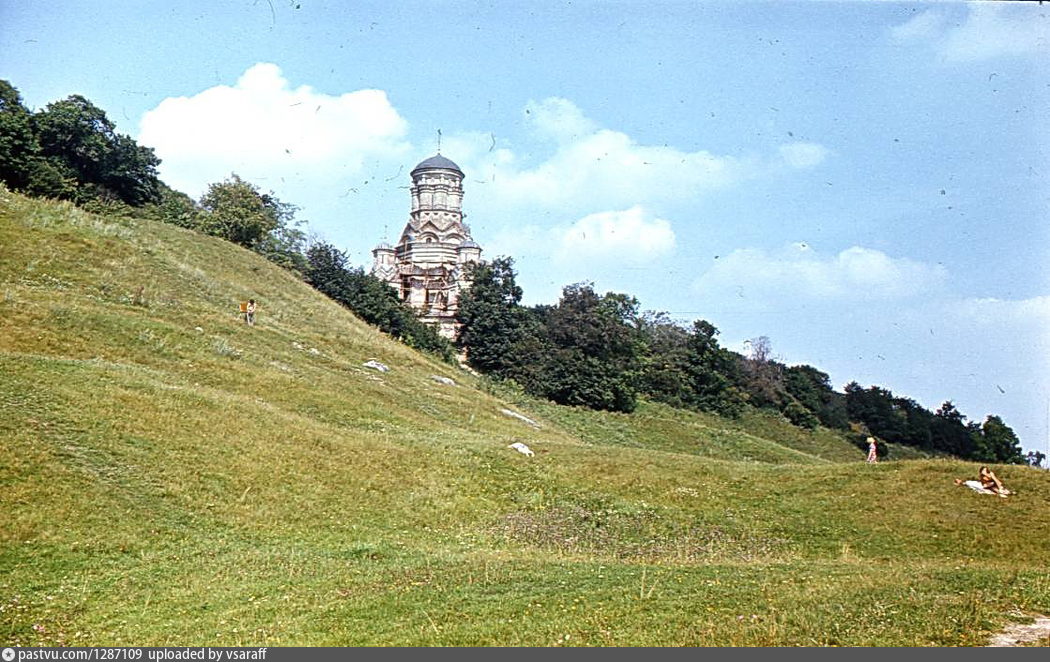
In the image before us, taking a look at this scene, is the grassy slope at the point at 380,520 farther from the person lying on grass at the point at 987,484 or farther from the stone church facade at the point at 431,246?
Answer: the stone church facade at the point at 431,246

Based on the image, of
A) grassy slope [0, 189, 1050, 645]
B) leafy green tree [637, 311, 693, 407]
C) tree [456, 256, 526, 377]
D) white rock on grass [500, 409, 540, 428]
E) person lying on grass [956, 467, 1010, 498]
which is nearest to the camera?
grassy slope [0, 189, 1050, 645]

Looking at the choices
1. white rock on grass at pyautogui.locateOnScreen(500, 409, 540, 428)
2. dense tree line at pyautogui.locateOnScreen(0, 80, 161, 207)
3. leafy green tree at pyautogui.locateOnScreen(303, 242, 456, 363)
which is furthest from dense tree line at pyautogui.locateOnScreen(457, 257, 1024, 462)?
dense tree line at pyautogui.locateOnScreen(0, 80, 161, 207)

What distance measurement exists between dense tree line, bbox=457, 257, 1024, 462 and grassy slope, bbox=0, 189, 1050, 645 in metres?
35.5

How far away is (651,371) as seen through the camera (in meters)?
95.4

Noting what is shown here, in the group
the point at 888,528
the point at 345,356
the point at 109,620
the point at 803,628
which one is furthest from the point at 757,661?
the point at 345,356

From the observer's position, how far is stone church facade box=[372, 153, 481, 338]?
11338 cm

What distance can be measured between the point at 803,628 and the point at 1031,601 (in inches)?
179

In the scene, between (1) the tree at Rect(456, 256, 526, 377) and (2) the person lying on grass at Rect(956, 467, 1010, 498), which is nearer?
(2) the person lying on grass at Rect(956, 467, 1010, 498)

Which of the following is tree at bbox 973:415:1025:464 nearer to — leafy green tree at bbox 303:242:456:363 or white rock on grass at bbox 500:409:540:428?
leafy green tree at bbox 303:242:456:363

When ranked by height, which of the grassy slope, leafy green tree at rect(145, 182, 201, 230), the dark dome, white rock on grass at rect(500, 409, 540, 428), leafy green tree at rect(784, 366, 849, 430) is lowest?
the grassy slope

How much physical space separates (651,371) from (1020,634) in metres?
84.0

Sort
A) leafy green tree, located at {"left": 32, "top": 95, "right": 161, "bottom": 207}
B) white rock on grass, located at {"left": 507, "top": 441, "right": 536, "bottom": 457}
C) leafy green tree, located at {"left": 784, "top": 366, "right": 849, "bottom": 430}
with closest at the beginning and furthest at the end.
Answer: white rock on grass, located at {"left": 507, "top": 441, "right": 536, "bottom": 457} < leafy green tree, located at {"left": 32, "top": 95, "right": 161, "bottom": 207} < leafy green tree, located at {"left": 784, "top": 366, "right": 849, "bottom": 430}

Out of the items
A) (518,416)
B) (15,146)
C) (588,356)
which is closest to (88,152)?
(15,146)

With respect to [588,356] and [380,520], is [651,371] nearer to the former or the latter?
[588,356]
